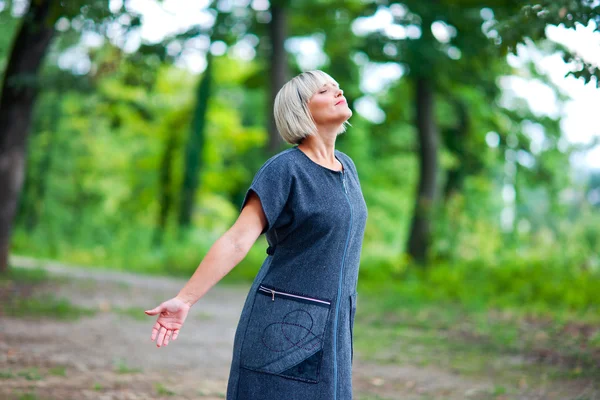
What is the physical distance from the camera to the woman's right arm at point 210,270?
266 cm

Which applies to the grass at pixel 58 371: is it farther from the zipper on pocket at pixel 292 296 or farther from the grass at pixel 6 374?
the zipper on pocket at pixel 292 296

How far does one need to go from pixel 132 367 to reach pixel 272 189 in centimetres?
437

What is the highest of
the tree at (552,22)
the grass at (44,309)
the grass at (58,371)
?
the tree at (552,22)

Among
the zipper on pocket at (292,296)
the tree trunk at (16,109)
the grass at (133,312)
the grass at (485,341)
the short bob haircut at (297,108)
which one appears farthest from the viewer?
the tree trunk at (16,109)

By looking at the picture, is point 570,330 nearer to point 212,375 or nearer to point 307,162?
point 212,375

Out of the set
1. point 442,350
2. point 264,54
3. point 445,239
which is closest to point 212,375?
point 442,350

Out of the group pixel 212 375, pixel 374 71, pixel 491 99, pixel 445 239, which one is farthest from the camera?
pixel 374 71

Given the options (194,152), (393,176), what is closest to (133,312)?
(194,152)

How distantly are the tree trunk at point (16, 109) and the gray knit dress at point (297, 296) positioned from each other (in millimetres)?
10131

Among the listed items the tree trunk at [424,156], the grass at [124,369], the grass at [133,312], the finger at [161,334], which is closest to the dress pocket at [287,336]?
the finger at [161,334]

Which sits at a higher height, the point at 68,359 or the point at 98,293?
the point at 98,293

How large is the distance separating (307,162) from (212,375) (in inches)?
160

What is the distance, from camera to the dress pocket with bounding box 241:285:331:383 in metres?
2.73

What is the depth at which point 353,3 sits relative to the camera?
18.3 meters
